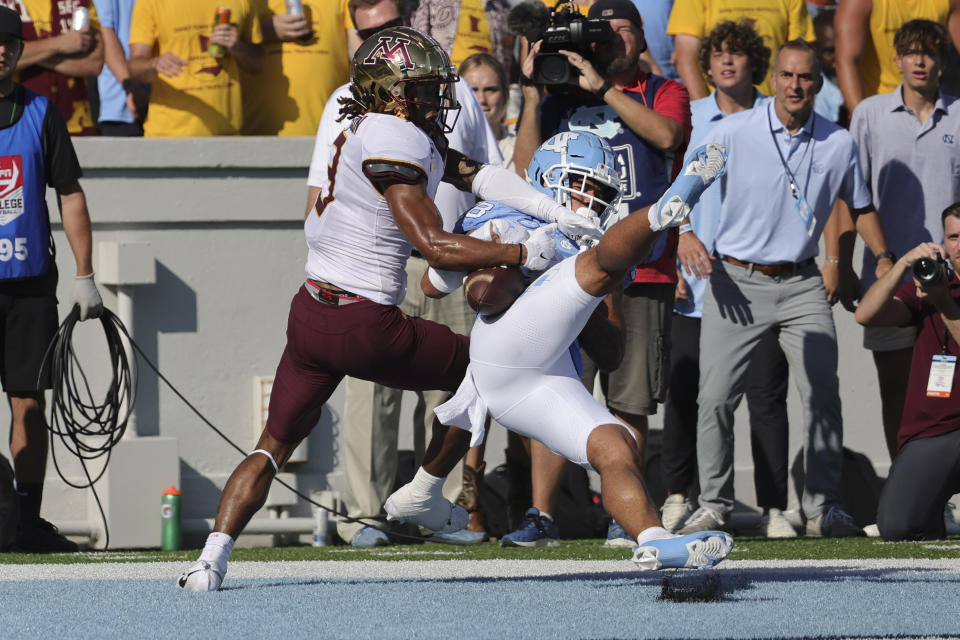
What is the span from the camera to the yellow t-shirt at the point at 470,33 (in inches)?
334

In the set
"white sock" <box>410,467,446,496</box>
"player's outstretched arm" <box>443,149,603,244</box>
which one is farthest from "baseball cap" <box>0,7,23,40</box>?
"white sock" <box>410,467,446,496</box>

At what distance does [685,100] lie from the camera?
706cm

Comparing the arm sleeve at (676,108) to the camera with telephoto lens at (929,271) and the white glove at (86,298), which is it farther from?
the white glove at (86,298)

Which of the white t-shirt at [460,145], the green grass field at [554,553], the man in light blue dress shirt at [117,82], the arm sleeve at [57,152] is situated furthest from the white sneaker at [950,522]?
the man in light blue dress shirt at [117,82]

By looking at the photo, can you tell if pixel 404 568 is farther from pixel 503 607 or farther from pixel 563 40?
pixel 563 40

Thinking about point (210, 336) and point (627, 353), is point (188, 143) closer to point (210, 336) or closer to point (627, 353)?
point (210, 336)

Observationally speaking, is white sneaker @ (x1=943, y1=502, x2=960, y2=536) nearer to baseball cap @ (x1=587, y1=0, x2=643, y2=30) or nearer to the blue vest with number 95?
baseball cap @ (x1=587, y1=0, x2=643, y2=30)

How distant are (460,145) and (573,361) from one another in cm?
218

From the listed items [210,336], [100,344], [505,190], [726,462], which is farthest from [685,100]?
[100,344]

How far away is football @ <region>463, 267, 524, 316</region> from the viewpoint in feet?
15.6

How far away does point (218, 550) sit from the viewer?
4918 mm

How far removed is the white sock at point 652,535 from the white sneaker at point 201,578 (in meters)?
1.45

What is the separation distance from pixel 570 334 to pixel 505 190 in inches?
23.1

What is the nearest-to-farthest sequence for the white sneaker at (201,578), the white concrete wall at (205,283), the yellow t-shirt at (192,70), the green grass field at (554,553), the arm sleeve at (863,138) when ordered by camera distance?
the white sneaker at (201,578)
the green grass field at (554,553)
the arm sleeve at (863,138)
the white concrete wall at (205,283)
the yellow t-shirt at (192,70)
